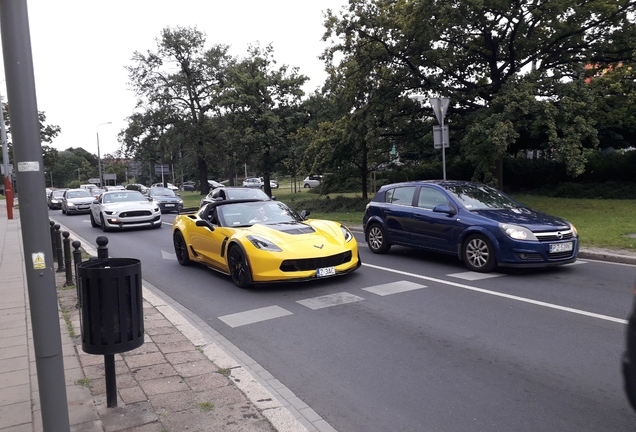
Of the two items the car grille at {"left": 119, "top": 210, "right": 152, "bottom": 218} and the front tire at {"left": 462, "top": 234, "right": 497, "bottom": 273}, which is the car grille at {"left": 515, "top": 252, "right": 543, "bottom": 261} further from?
the car grille at {"left": 119, "top": 210, "right": 152, "bottom": 218}

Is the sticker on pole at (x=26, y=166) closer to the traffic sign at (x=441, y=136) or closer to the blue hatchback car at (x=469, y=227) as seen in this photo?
the blue hatchback car at (x=469, y=227)

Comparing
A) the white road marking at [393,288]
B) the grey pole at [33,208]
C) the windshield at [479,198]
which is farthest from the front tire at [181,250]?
the grey pole at [33,208]

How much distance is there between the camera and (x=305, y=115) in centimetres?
3225

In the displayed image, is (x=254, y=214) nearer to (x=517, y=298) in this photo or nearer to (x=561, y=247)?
(x=517, y=298)

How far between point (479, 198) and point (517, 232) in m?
1.57

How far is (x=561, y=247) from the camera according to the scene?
8.45 meters

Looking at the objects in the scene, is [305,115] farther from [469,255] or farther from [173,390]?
[173,390]

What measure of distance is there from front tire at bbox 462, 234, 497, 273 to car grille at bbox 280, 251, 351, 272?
2.40 metres

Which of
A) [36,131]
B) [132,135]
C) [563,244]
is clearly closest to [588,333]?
[563,244]

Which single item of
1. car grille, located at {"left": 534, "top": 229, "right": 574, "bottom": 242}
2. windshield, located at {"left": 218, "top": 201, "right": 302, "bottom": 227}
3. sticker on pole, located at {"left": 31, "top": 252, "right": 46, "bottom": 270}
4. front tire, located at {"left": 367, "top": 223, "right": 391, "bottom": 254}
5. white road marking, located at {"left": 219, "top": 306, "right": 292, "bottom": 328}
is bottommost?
white road marking, located at {"left": 219, "top": 306, "right": 292, "bottom": 328}

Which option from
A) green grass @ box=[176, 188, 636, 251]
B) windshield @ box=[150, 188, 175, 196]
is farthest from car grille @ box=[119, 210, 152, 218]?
windshield @ box=[150, 188, 175, 196]

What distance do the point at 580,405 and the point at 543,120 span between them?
1389 centimetres

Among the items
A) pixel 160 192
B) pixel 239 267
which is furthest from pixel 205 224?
pixel 160 192

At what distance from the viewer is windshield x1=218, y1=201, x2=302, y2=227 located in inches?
357
